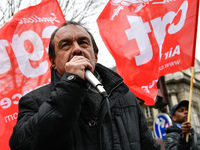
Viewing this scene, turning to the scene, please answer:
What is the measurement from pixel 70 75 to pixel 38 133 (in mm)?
340

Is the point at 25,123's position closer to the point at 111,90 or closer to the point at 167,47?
the point at 111,90

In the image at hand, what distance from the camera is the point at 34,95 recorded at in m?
1.54

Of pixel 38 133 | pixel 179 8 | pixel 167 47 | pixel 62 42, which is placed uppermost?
pixel 179 8

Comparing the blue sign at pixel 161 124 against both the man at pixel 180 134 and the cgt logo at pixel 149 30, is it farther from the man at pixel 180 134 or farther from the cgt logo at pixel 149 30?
the cgt logo at pixel 149 30

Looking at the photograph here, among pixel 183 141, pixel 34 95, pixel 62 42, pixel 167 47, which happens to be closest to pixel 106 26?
pixel 167 47

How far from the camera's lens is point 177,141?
351 centimetres

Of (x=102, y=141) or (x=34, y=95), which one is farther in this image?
(x=34, y=95)

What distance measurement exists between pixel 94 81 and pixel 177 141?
2679mm

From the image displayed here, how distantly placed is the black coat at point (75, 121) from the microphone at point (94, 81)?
0.03 m

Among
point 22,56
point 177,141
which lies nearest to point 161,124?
point 177,141

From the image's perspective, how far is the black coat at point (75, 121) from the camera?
1208 mm

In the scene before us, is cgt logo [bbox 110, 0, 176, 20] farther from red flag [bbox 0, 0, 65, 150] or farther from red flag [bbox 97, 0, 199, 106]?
red flag [bbox 0, 0, 65, 150]

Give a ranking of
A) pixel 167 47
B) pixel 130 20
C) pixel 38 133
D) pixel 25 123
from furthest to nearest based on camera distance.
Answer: pixel 130 20, pixel 167 47, pixel 25 123, pixel 38 133

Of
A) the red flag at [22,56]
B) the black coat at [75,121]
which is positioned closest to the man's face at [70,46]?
the black coat at [75,121]
